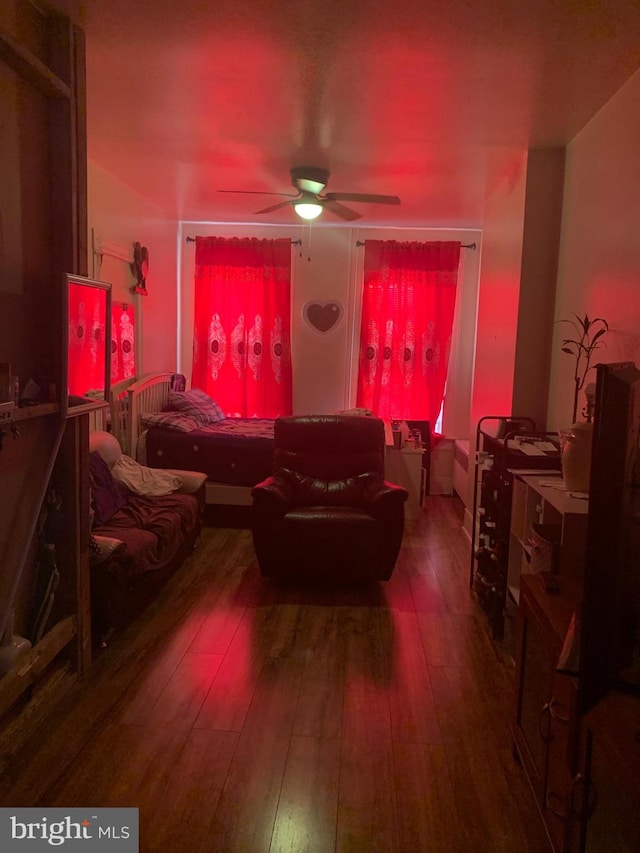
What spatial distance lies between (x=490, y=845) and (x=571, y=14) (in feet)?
9.14

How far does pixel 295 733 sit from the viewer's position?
2.20 metres

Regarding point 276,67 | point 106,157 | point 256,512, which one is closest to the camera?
point 276,67

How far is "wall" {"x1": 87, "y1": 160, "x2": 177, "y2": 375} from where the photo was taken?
4.17 metres

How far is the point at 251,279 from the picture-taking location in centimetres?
597

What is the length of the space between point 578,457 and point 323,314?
161 inches

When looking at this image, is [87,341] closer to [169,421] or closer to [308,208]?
[308,208]

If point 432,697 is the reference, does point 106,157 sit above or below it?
above

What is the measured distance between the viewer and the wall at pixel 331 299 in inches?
237

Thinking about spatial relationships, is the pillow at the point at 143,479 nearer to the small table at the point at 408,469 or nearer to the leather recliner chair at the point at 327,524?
the leather recliner chair at the point at 327,524

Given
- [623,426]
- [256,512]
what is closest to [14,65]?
[623,426]

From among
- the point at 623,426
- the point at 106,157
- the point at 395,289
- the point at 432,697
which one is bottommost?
the point at 432,697

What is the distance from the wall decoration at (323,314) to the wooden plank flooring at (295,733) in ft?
11.2

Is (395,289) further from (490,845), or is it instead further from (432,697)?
(490,845)

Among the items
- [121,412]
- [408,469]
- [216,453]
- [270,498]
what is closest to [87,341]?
[270,498]
